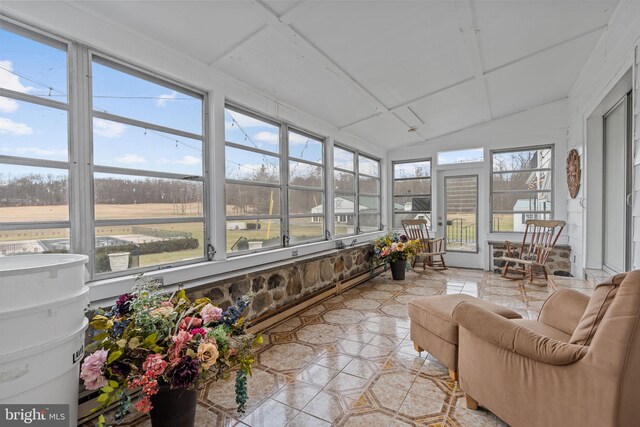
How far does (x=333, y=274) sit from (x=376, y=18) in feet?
10.1

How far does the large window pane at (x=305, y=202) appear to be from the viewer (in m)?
3.93

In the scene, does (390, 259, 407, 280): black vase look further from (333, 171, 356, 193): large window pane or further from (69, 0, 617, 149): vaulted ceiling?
(69, 0, 617, 149): vaulted ceiling

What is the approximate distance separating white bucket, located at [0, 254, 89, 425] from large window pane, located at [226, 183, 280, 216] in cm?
161

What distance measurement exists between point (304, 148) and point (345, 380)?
2915 mm

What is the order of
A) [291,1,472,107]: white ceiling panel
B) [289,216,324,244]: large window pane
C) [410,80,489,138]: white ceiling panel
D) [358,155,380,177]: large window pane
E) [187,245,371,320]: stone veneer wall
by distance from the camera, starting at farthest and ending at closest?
[358,155,380,177]: large window pane
[410,80,489,138]: white ceiling panel
[289,216,324,244]: large window pane
[187,245,371,320]: stone veneer wall
[291,1,472,107]: white ceiling panel

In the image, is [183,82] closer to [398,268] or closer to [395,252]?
[395,252]

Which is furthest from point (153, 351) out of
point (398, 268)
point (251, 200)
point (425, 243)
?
point (425, 243)

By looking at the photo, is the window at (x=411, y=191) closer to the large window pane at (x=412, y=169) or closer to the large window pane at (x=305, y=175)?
the large window pane at (x=412, y=169)

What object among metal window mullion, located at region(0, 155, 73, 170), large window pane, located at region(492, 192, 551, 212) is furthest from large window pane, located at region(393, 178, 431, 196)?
metal window mullion, located at region(0, 155, 73, 170)

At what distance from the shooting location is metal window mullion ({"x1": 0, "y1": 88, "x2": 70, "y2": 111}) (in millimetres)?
1707

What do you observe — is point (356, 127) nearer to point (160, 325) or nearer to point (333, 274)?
point (333, 274)

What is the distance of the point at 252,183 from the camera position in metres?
3.28

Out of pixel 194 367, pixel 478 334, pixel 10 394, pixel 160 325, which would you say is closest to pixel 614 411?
pixel 478 334

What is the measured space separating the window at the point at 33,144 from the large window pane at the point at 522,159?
6405 mm
